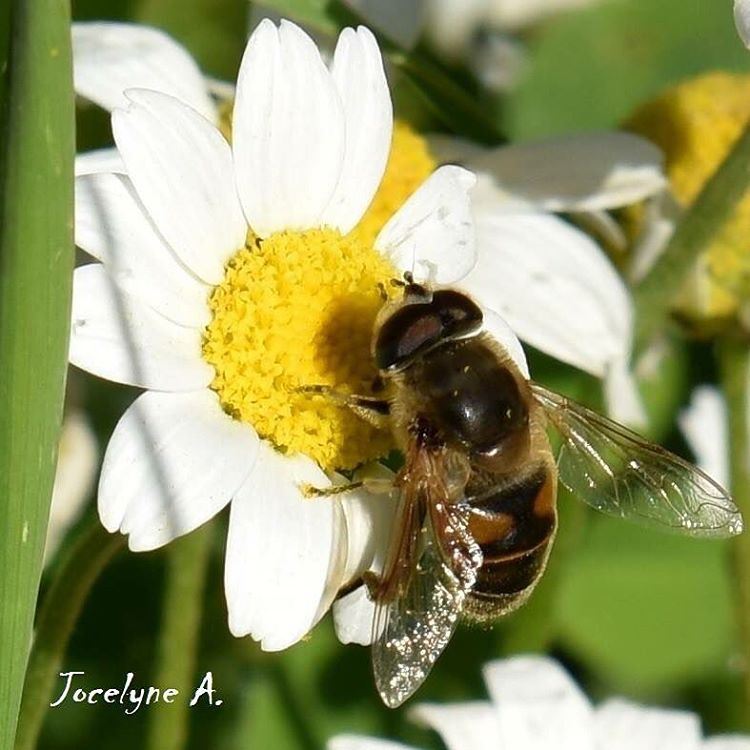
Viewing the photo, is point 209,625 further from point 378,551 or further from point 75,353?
point 75,353

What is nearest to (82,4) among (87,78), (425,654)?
(87,78)

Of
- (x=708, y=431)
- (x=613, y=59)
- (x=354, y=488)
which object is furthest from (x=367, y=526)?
(x=613, y=59)

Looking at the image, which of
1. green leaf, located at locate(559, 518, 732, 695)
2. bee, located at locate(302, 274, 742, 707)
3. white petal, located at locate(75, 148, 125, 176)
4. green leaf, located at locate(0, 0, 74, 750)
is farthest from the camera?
green leaf, located at locate(559, 518, 732, 695)

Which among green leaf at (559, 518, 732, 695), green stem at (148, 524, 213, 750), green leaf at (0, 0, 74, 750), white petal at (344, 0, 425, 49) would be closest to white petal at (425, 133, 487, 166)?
white petal at (344, 0, 425, 49)

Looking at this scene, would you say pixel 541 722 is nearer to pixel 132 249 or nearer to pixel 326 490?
pixel 326 490

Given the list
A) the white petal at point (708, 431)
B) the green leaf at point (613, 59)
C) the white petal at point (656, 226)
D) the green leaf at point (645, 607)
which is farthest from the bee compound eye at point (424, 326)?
the green leaf at point (613, 59)

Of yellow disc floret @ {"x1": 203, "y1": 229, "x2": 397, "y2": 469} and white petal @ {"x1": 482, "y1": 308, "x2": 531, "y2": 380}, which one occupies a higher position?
yellow disc floret @ {"x1": 203, "y1": 229, "x2": 397, "y2": 469}

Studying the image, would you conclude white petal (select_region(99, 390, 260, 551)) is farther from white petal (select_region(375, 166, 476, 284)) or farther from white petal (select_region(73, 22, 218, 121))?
white petal (select_region(73, 22, 218, 121))

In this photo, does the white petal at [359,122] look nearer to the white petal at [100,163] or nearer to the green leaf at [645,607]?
the white petal at [100,163]
